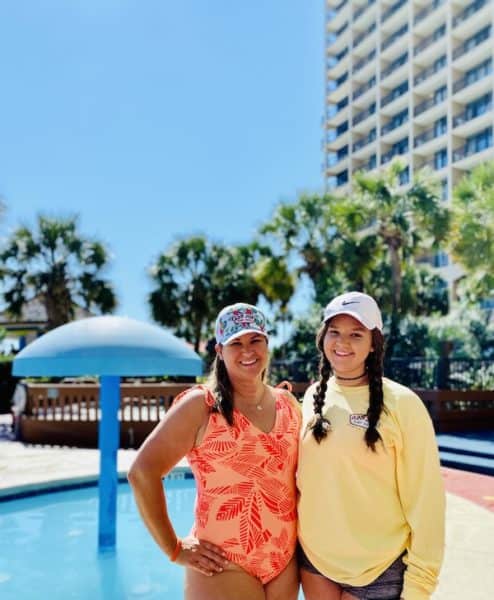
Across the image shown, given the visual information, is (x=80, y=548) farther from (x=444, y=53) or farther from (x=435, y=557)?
(x=444, y=53)

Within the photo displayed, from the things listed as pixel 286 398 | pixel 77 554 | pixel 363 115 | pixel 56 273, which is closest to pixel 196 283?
pixel 56 273

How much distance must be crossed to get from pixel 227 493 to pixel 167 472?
0.88ft

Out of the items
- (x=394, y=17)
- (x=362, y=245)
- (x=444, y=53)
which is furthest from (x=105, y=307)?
(x=394, y=17)

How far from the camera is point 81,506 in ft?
26.2

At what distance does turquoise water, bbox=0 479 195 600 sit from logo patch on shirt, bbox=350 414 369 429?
381 centimetres

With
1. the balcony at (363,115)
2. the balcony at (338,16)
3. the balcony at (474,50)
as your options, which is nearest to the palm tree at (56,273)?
the balcony at (474,50)

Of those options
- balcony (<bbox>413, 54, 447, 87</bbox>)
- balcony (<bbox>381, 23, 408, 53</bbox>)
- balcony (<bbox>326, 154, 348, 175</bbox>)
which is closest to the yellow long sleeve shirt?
balcony (<bbox>413, 54, 447, 87</bbox>)

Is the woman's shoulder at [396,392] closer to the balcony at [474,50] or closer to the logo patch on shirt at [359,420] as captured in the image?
the logo patch on shirt at [359,420]

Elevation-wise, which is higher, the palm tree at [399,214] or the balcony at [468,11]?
the balcony at [468,11]

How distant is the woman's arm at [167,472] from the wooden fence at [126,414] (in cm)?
1051

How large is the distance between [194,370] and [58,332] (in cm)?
130

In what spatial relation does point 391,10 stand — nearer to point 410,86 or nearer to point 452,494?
point 410,86

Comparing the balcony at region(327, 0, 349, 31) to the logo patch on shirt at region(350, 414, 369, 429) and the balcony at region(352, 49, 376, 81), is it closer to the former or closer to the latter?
the balcony at region(352, 49, 376, 81)

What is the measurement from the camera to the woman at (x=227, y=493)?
2143 mm
